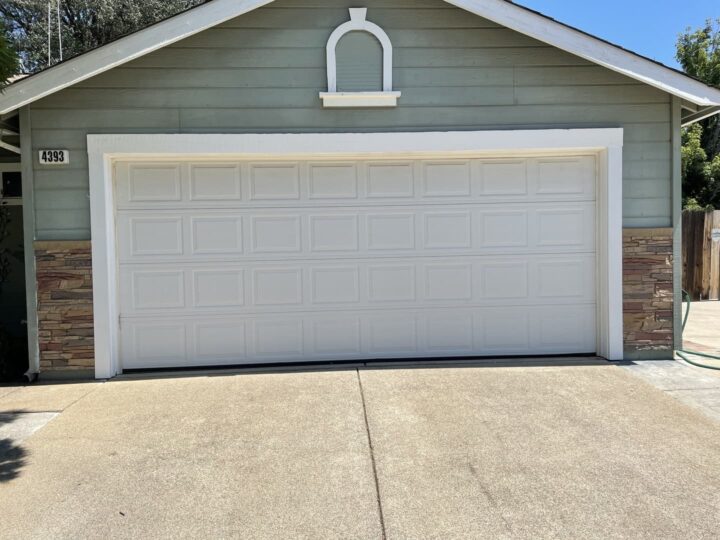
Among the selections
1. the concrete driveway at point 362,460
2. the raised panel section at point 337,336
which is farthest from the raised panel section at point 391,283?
the concrete driveway at point 362,460

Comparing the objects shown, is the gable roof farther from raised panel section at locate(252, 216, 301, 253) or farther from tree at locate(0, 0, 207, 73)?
tree at locate(0, 0, 207, 73)

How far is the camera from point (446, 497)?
3.36 meters

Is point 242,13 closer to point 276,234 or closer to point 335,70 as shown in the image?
point 335,70

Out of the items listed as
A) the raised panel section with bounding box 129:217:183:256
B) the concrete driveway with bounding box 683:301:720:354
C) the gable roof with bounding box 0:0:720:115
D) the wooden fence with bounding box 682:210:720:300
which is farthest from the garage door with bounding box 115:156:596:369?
the wooden fence with bounding box 682:210:720:300

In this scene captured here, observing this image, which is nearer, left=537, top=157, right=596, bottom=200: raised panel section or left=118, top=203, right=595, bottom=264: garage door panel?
left=118, top=203, right=595, bottom=264: garage door panel

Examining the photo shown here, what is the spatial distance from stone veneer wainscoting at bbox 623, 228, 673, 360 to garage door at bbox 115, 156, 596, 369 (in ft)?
1.39

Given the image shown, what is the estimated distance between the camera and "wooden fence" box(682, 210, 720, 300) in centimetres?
1204

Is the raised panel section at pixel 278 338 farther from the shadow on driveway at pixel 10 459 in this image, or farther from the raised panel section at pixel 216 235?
the shadow on driveway at pixel 10 459

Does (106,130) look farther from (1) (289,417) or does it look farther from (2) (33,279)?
(1) (289,417)

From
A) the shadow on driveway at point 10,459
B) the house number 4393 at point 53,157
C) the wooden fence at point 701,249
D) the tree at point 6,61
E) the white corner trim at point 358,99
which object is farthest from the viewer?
the wooden fence at point 701,249

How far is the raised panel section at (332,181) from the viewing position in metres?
6.23

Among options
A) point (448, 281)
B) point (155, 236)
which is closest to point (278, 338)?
point (155, 236)

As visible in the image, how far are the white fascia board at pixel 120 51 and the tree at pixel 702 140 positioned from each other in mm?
14832

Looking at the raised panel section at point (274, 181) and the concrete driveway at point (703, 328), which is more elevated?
the raised panel section at point (274, 181)
